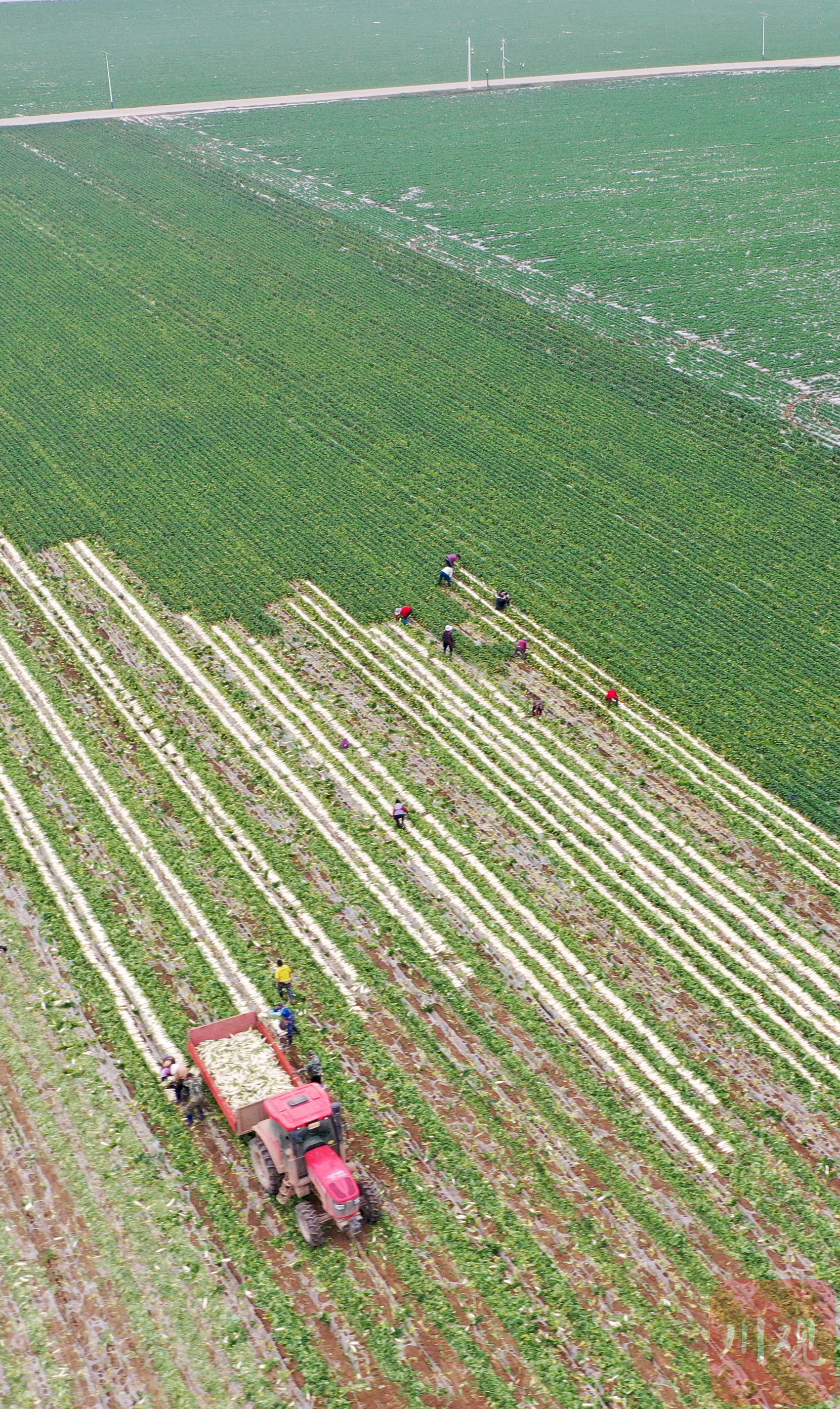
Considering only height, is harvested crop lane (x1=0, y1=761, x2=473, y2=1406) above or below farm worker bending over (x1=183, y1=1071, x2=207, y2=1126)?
below

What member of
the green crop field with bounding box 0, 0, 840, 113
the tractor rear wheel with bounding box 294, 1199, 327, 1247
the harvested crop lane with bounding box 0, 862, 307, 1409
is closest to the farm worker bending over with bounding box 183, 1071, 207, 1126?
the harvested crop lane with bounding box 0, 862, 307, 1409

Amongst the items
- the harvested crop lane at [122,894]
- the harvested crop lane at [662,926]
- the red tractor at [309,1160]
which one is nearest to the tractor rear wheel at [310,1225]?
the red tractor at [309,1160]

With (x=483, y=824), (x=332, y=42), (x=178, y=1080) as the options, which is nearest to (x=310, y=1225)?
(x=178, y=1080)

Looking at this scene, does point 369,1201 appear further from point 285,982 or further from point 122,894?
point 122,894

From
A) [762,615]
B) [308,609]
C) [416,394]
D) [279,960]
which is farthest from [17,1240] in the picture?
[416,394]

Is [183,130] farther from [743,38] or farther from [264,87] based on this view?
[743,38]

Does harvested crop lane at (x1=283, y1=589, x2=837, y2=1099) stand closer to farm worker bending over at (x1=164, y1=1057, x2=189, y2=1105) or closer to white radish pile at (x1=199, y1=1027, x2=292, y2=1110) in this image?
white radish pile at (x1=199, y1=1027, x2=292, y2=1110)

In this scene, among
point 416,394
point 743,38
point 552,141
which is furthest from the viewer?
point 743,38
